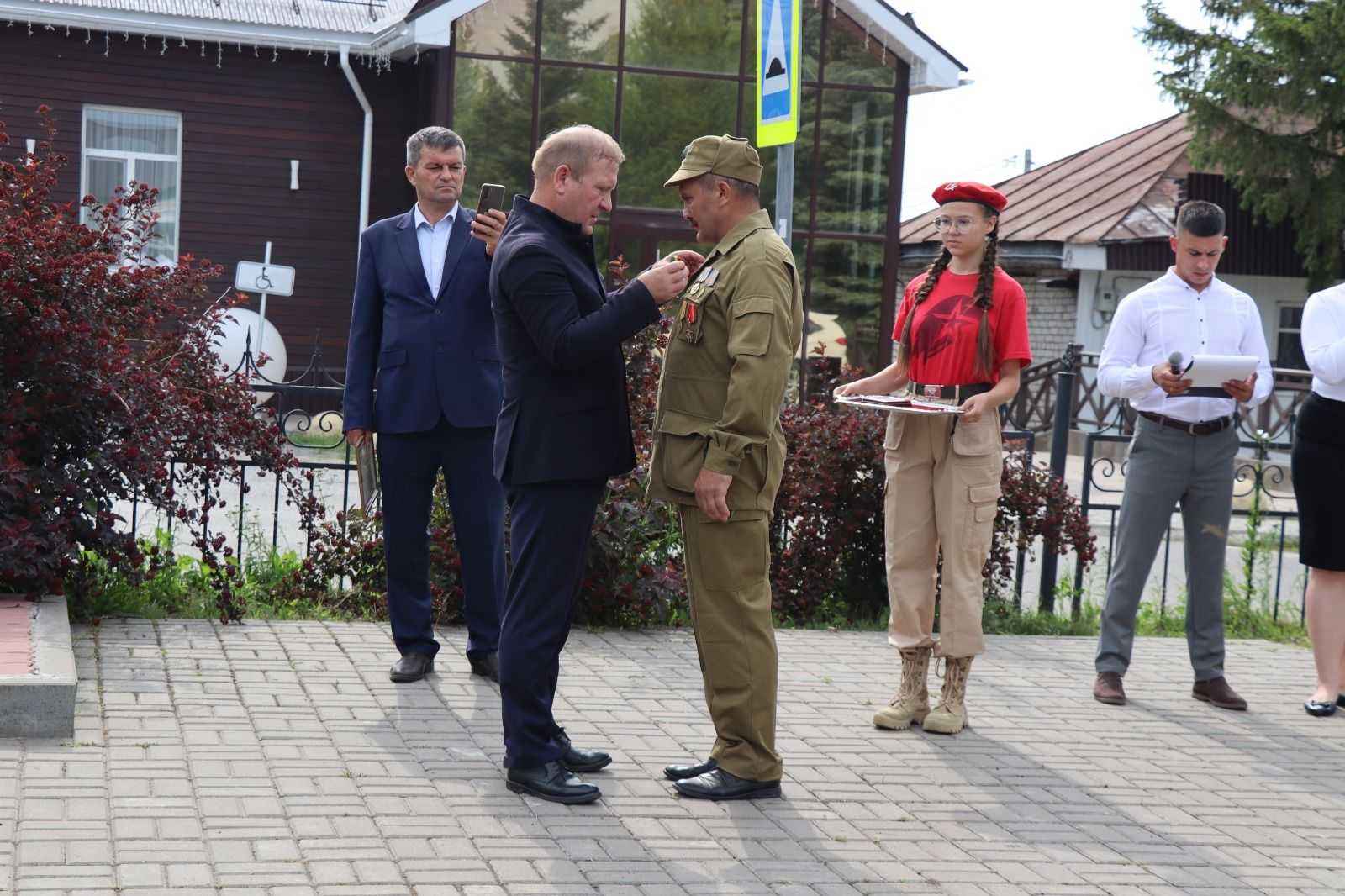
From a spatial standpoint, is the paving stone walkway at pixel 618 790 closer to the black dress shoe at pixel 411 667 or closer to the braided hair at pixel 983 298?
the black dress shoe at pixel 411 667

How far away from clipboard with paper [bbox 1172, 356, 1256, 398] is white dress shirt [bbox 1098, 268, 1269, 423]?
134 millimetres

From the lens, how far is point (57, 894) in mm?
3611

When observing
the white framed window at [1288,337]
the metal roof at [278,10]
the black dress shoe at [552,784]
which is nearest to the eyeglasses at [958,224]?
the black dress shoe at [552,784]

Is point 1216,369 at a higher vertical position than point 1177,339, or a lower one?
lower

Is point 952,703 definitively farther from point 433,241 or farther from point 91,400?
point 91,400

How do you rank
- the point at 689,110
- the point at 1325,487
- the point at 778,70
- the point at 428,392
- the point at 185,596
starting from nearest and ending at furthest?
1. the point at 428,392
2. the point at 1325,487
3. the point at 778,70
4. the point at 185,596
5. the point at 689,110

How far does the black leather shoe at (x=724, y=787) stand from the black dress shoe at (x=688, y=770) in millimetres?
68

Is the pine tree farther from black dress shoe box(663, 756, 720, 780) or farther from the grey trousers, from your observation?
black dress shoe box(663, 756, 720, 780)

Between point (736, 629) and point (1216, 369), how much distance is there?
8.62 ft

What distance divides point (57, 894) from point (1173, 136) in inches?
1132

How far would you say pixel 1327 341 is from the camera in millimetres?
6375

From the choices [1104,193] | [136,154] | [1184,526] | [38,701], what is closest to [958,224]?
[1184,526]

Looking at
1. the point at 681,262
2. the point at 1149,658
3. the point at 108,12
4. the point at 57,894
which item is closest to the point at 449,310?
the point at 681,262

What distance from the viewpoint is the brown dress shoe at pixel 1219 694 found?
6.55m
